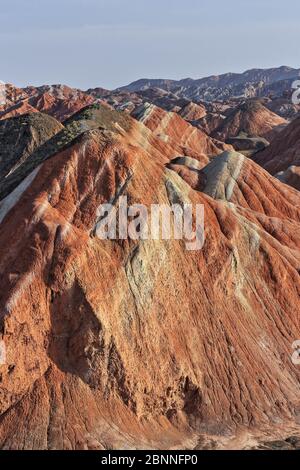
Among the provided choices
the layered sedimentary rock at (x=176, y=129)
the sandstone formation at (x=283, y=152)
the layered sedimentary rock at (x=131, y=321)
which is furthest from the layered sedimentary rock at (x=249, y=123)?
the layered sedimentary rock at (x=131, y=321)

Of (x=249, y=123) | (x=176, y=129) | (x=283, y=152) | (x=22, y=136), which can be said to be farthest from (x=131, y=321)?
(x=249, y=123)

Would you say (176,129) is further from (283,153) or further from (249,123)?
(249,123)

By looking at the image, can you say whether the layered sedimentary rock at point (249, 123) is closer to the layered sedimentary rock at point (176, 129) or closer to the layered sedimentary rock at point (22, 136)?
the layered sedimentary rock at point (176, 129)

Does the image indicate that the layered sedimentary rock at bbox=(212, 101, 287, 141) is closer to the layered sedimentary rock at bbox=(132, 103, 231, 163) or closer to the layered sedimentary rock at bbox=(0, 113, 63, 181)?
the layered sedimentary rock at bbox=(132, 103, 231, 163)

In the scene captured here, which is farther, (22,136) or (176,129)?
(176,129)

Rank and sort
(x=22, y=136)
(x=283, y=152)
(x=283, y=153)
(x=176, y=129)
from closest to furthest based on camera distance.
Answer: (x=22, y=136)
(x=283, y=153)
(x=283, y=152)
(x=176, y=129)

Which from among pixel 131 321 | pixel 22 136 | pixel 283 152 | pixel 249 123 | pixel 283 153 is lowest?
pixel 249 123

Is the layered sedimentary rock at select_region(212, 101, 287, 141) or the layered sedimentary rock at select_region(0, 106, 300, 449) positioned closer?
the layered sedimentary rock at select_region(0, 106, 300, 449)

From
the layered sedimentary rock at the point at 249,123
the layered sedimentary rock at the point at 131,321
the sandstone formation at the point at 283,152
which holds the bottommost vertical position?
the layered sedimentary rock at the point at 249,123

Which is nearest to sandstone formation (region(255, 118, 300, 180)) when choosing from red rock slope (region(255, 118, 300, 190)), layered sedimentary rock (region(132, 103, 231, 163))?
red rock slope (region(255, 118, 300, 190))
